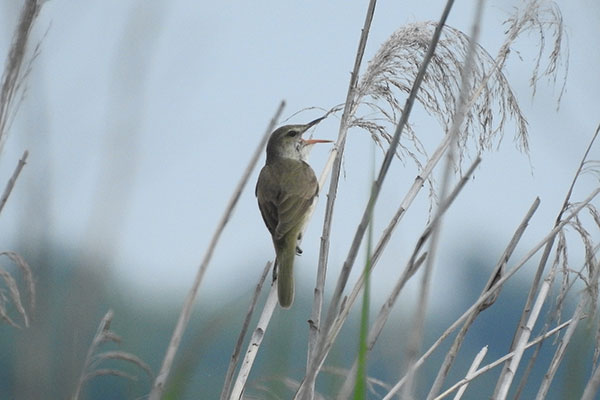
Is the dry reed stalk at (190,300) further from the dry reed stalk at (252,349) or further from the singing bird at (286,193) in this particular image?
the singing bird at (286,193)

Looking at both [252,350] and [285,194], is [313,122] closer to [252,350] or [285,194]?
[285,194]

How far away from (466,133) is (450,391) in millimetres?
850

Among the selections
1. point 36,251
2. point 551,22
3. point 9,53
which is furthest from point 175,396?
point 551,22

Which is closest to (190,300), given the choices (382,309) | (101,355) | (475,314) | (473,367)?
(382,309)

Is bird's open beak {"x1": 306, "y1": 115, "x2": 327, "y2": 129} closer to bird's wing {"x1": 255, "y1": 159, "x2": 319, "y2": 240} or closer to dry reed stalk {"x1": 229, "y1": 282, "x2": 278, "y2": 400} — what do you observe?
bird's wing {"x1": 255, "y1": 159, "x2": 319, "y2": 240}

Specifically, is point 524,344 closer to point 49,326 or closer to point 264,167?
point 49,326

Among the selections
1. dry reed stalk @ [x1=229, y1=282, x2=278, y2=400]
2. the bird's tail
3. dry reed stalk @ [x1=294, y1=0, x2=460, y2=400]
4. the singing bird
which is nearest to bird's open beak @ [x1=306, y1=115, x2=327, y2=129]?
the singing bird

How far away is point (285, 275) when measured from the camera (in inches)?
134

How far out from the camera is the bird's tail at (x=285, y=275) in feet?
10.5

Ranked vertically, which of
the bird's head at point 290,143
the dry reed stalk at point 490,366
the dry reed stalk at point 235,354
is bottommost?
the dry reed stalk at point 235,354

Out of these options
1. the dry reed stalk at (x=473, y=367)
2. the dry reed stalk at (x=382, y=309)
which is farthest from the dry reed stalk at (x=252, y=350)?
the dry reed stalk at (x=473, y=367)

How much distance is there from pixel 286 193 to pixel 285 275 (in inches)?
37.6

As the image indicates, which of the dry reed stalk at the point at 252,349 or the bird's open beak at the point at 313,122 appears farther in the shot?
the bird's open beak at the point at 313,122

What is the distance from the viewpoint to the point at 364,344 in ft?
4.82
